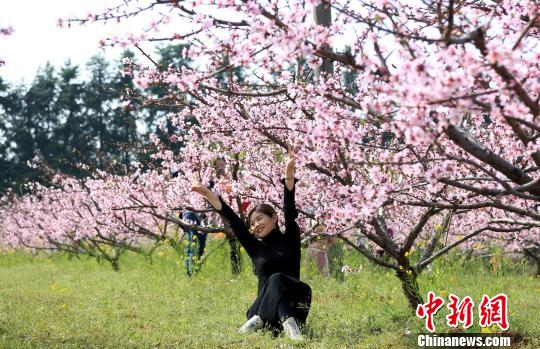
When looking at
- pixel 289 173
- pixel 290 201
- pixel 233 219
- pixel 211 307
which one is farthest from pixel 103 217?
pixel 289 173

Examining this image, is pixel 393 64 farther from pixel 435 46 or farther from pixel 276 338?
pixel 276 338

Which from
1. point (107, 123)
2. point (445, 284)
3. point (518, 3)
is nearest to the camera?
point (518, 3)

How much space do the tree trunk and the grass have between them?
151mm

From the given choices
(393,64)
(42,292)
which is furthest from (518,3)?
(42,292)

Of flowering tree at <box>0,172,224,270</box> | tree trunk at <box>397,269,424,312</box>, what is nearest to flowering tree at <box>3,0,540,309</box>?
tree trunk at <box>397,269,424,312</box>

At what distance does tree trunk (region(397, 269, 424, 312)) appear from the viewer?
20.0 feet

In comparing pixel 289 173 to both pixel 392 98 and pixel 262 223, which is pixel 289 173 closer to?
pixel 262 223

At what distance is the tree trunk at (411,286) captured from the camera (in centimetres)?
609

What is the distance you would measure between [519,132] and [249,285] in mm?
6088

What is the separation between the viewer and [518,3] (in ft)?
15.2

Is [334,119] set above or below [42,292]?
above

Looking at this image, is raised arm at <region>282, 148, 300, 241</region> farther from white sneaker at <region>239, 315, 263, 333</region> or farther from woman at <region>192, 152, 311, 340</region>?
white sneaker at <region>239, 315, 263, 333</region>

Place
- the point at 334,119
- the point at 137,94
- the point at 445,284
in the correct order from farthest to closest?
the point at 445,284 < the point at 137,94 < the point at 334,119

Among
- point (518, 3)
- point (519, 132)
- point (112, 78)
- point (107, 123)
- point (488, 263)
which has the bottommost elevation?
point (488, 263)
